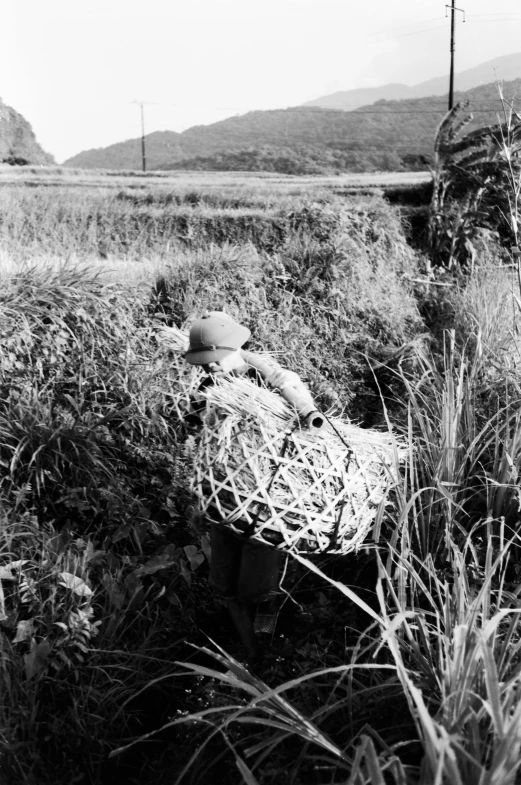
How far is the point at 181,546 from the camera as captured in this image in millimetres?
3896

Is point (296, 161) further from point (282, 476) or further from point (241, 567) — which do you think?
point (282, 476)

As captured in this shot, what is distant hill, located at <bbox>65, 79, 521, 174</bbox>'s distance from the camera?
185ft

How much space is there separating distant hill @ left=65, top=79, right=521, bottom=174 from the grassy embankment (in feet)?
147

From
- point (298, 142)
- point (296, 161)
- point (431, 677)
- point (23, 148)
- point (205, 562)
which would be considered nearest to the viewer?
point (431, 677)

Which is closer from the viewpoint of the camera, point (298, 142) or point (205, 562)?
point (205, 562)

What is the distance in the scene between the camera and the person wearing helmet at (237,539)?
2650mm

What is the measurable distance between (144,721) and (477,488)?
1.95 meters

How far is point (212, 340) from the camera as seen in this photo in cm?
265

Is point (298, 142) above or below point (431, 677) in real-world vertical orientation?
above

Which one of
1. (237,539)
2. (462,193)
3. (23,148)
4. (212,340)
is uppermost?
(23,148)

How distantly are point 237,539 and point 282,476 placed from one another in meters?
0.51

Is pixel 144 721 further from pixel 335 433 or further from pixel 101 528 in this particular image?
pixel 335 433

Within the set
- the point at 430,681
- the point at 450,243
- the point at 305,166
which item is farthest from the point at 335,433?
the point at 305,166

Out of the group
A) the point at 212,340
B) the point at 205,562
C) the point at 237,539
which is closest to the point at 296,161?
the point at 205,562
